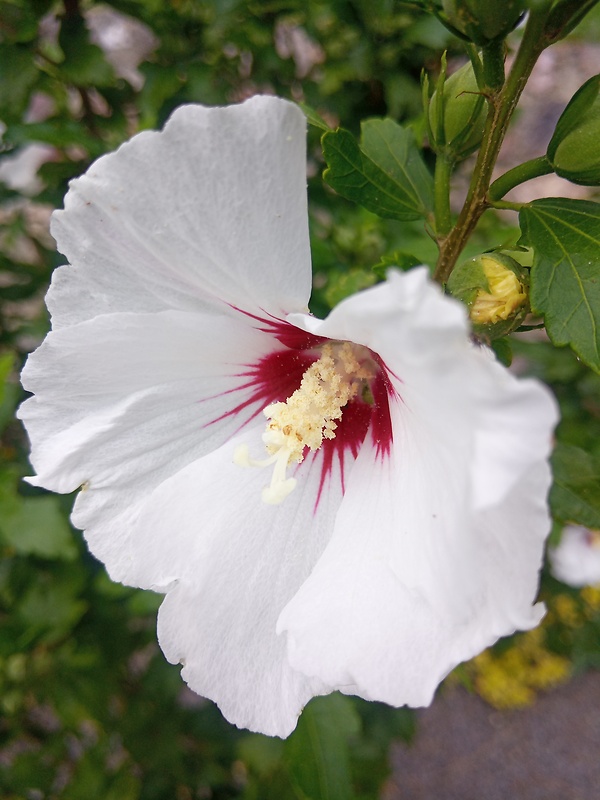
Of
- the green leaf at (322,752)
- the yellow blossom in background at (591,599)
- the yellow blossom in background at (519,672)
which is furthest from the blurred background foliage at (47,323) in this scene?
the yellow blossom in background at (519,672)

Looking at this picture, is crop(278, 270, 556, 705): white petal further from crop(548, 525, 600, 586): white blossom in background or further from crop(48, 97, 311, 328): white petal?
crop(548, 525, 600, 586): white blossom in background

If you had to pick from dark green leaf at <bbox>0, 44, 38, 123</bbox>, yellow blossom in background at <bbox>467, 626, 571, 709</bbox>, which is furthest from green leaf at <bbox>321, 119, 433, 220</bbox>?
yellow blossom in background at <bbox>467, 626, 571, 709</bbox>

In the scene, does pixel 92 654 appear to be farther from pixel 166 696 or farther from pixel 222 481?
pixel 222 481

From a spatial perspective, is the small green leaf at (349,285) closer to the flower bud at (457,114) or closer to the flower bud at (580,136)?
the flower bud at (457,114)

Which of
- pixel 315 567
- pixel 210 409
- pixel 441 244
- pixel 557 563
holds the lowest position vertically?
pixel 557 563

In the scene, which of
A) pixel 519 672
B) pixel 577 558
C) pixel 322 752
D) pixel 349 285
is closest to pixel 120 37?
pixel 349 285

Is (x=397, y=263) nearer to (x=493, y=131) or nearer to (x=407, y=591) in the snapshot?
(x=493, y=131)

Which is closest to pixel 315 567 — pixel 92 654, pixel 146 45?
pixel 92 654
